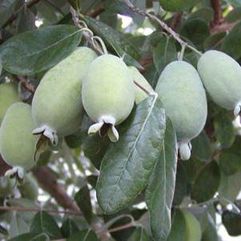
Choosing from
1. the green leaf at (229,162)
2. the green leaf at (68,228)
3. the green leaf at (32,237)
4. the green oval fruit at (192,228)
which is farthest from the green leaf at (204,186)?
the green leaf at (32,237)

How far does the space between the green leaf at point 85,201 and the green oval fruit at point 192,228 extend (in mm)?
234

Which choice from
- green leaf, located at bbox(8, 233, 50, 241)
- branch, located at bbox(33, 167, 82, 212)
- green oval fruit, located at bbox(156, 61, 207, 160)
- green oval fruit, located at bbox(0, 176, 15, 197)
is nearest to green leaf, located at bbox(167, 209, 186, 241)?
green leaf, located at bbox(8, 233, 50, 241)

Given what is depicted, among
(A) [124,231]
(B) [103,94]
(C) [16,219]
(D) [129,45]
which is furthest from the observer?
(C) [16,219]

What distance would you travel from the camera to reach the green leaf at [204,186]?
1.53 m

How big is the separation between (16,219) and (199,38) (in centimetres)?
66

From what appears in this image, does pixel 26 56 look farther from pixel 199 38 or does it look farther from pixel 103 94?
pixel 199 38

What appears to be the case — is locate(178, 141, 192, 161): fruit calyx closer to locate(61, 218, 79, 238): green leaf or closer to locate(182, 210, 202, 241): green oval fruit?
locate(182, 210, 202, 241): green oval fruit

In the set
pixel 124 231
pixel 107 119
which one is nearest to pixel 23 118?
pixel 107 119

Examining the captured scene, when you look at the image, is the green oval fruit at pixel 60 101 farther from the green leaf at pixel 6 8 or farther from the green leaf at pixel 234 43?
the green leaf at pixel 234 43

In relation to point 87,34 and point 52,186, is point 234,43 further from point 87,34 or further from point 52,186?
point 52,186

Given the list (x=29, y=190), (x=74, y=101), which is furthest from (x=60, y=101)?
(x=29, y=190)

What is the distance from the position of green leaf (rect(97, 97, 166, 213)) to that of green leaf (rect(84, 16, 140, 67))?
0.12 meters

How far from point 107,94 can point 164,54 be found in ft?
1.30

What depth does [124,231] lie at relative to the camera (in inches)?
54.6
